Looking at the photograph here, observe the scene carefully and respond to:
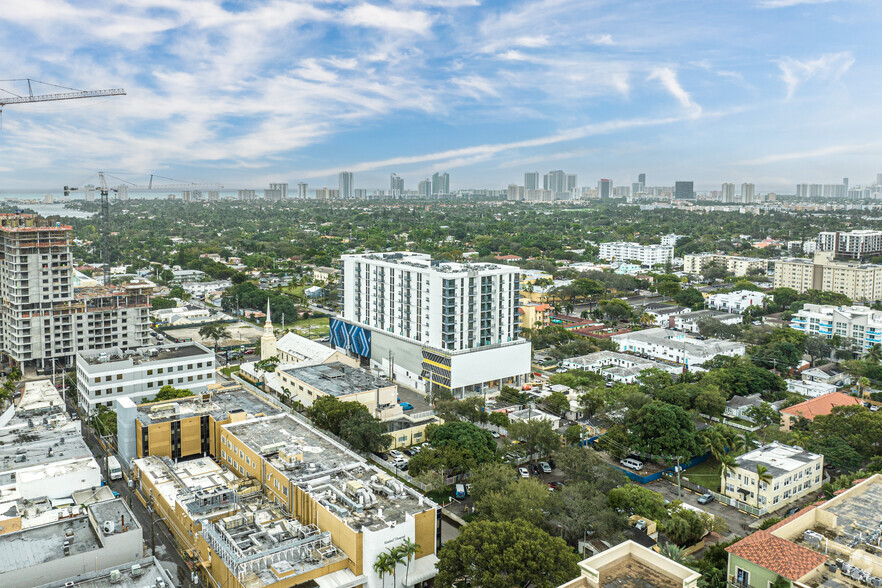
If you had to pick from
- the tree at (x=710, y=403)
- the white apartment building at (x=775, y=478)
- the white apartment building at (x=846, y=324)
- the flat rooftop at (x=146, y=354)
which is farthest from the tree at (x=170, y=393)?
the white apartment building at (x=846, y=324)

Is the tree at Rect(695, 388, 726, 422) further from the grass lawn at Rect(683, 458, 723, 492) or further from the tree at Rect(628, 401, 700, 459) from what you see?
the tree at Rect(628, 401, 700, 459)

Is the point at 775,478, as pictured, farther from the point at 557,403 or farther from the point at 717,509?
the point at 557,403

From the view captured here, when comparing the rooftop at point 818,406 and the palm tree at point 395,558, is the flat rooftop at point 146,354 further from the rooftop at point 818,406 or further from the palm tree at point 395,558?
the rooftop at point 818,406

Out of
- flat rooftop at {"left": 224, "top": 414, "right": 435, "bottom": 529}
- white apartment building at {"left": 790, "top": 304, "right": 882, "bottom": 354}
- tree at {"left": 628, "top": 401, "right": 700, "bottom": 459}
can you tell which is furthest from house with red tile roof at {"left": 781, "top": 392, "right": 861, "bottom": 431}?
flat rooftop at {"left": 224, "top": 414, "right": 435, "bottom": 529}

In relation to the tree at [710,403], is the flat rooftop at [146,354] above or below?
above

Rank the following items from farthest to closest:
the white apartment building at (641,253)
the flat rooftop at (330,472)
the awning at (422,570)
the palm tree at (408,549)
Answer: the white apartment building at (641,253)
the flat rooftop at (330,472)
the awning at (422,570)
the palm tree at (408,549)

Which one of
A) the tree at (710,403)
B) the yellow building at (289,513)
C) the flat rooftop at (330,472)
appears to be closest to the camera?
the yellow building at (289,513)

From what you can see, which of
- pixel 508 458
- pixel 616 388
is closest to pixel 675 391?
pixel 616 388
